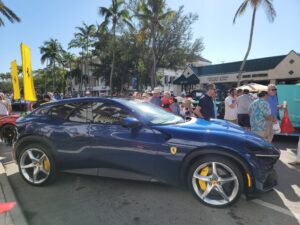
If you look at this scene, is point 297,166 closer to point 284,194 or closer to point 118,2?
point 284,194

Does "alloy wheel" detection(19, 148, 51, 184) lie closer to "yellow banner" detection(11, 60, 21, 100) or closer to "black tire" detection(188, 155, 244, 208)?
"black tire" detection(188, 155, 244, 208)

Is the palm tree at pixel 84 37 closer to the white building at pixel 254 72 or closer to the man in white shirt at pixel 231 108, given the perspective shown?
the white building at pixel 254 72

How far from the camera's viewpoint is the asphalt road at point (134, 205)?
3.04 meters

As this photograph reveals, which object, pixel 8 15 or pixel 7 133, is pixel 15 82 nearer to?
pixel 7 133

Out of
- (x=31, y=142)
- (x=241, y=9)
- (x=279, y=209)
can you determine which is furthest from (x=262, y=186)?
(x=241, y=9)

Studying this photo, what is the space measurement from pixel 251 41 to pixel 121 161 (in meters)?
18.6

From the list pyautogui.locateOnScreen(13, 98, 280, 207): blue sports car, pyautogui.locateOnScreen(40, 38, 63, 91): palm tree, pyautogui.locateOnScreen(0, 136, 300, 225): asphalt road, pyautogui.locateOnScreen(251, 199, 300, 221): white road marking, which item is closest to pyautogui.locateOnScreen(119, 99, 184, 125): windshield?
pyautogui.locateOnScreen(13, 98, 280, 207): blue sports car

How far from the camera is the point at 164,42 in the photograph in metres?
28.3

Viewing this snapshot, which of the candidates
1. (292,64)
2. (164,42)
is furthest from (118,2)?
(292,64)

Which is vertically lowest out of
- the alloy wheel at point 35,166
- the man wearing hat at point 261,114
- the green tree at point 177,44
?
the alloy wheel at point 35,166

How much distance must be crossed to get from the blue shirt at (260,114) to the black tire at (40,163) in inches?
160

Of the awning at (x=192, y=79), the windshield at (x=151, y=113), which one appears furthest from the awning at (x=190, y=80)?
the windshield at (x=151, y=113)

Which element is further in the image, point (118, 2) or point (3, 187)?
point (118, 2)

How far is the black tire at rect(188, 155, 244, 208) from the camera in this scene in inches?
126
